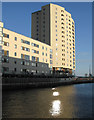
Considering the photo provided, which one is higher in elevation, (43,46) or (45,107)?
(43,46)

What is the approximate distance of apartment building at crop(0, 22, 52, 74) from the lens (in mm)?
57625

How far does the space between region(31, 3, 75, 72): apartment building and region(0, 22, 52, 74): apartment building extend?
9945 millimetres

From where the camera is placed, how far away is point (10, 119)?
14477 mm

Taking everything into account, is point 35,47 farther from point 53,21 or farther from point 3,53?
point 53,21

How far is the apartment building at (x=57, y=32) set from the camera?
3669 inches

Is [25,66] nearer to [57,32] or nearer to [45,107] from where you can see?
[57,32]

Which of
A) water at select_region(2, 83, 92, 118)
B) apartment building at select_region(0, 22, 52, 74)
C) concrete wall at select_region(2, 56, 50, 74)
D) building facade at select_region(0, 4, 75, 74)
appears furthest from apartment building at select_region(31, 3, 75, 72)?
water at select_region(2, 83, 92, 118)

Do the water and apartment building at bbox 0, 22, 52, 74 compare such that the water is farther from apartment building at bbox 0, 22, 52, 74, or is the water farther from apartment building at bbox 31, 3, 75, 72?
apartment building at bbox 31, 3, 75, 72

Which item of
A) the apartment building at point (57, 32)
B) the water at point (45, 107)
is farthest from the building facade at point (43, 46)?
the water at point (45, 107)

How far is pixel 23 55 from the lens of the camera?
6638 centimetres

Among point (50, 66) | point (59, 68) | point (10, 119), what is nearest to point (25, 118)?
point (10, 119)

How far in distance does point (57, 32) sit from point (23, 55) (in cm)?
3779

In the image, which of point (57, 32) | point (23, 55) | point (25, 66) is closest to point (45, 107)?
point (25, 66)

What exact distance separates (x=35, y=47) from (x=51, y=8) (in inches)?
1386
